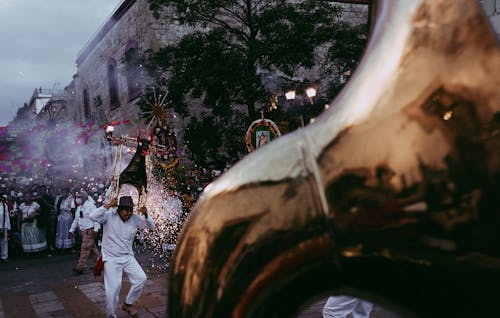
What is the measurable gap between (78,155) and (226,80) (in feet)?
52.1

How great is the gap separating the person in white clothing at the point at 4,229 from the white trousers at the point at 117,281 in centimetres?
784

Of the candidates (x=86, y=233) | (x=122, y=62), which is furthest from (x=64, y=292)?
(x=122, y=62)

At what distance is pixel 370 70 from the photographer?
0.60 metres

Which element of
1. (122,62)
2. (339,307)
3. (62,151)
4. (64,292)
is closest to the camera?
(339,307)

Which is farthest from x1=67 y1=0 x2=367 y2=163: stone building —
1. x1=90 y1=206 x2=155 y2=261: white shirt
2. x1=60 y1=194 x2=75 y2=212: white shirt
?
x1=90 y1=206 x2=155 y2=261: white shirt

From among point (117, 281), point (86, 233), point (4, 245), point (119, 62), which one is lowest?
point (117, 281)

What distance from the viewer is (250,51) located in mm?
11984

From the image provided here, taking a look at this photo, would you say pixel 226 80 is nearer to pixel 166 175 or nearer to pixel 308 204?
pixel 166 175

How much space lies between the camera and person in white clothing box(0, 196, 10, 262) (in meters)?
12.3

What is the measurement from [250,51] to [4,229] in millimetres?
8237

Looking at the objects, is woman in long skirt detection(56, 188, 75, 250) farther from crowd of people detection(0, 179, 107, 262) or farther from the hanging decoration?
the hanging decoration

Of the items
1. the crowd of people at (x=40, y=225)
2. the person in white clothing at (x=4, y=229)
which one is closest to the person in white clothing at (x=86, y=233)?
the crowd of people at (x=40, y=225)

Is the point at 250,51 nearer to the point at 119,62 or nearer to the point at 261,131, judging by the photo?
the point at 261,131

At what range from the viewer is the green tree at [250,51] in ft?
39.1
